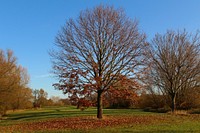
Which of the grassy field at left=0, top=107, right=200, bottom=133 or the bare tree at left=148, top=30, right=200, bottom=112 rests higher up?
the bare tree at left=148, top=30, right=200, bottom=112

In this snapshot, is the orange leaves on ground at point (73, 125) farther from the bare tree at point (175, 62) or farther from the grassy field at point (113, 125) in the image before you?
the bare tree at point (175, 62)

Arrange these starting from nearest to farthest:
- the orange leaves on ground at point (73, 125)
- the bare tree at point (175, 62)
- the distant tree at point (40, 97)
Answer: the orange leaves on ground at point (73, 125)
the bare tree at point (175, 62)
the distant tree at point (40, 97)

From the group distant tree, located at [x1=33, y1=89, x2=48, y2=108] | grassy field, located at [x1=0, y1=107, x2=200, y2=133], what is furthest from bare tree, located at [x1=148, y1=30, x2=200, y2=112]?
distant tree, located at [x1=33, y1=89, x2=48, y2=108]

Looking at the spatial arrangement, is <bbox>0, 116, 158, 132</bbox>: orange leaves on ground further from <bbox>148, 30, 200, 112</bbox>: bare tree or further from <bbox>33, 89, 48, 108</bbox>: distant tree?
<bbox>33, 89, 48, 108</bbox>: distant tree

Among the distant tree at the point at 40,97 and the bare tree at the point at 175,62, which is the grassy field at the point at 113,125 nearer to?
the bare tree at the point at 175,62

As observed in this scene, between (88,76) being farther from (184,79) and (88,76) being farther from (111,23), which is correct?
(184,79)

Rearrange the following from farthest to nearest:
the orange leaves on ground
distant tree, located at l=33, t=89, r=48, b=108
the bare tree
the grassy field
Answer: distant tree, located at l=33, t=89, r=48, b=108
the bare tree
the orange leaves on ground
the grassy field

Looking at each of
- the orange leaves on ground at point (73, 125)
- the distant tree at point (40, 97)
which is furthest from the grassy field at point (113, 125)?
the distant tree at point (40, 97)

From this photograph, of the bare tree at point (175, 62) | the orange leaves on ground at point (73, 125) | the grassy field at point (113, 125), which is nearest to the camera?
the grassy field at point (113, 125)

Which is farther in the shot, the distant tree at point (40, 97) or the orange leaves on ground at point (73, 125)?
the distant tree at point (40, 97)

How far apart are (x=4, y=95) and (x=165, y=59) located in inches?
951

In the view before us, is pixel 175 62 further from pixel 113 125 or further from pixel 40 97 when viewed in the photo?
pixel 40 97

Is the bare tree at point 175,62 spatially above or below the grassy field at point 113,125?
above

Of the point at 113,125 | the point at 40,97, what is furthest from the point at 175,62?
the point at 40,97
